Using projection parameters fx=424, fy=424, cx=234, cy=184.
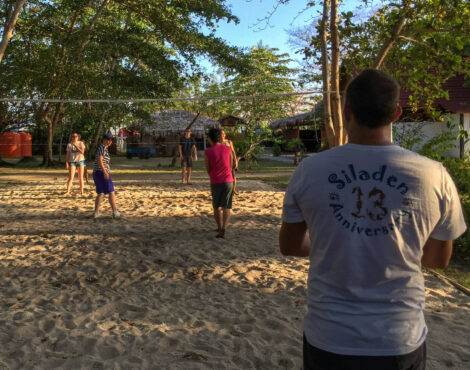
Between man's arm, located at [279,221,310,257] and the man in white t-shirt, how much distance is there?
3.6 inches

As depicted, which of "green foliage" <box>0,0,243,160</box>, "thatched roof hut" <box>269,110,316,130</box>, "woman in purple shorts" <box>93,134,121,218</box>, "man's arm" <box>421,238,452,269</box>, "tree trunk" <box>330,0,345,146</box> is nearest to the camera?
"man's arm" <box>421,238,452,269</box>

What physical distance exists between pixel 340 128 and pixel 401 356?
17.5 ft

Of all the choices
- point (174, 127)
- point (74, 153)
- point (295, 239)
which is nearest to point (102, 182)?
point (74, 153)

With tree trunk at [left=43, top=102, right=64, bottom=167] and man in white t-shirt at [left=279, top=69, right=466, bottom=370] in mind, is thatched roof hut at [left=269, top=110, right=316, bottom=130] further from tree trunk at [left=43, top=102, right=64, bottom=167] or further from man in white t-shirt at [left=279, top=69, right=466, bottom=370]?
man in white t-shirt at [left=279, top=69, right=466, bottom=370]

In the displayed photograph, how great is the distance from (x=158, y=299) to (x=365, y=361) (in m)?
3.03

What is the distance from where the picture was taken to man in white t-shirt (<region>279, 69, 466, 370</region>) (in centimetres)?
128

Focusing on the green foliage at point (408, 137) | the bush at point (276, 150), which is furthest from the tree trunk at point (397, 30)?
the bush at point (276, 150)

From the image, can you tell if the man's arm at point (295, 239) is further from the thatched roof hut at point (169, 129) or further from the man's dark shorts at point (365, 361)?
the thatched roof hut at point (169, 129)

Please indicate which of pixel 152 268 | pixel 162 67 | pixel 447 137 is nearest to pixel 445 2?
pixel 447 137

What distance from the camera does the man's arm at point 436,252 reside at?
1421 mm

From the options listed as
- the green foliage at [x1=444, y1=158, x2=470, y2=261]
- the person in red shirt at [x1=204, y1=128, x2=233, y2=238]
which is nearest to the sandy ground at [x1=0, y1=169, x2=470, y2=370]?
the person in red shirt at [x1=204, y1=128, x2=233, y2=238]

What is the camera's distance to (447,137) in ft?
22.6

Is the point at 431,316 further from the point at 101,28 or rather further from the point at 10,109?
the point at 10,109

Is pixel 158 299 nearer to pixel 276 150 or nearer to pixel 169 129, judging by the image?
pixel 276 150
